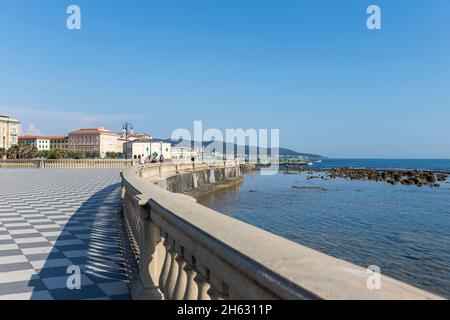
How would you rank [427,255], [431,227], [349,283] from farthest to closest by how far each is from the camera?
[431,227], [427,255], [349,283]

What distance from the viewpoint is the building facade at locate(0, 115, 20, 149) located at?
104 metres

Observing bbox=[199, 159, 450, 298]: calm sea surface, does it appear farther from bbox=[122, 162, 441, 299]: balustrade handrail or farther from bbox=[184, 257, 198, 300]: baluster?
bbox=[184, 257, 198, 300]: baluster

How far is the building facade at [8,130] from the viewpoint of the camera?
10355 centimetres

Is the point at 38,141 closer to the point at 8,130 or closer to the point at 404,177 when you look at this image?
the point at 8,130

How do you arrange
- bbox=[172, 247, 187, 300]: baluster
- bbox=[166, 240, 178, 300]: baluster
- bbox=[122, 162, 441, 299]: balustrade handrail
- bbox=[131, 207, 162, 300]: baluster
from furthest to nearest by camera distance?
bbox=[131, 207, 162, 300]: baluster → bbox=[166, 240, 178, 300]: baluster → bbox=[172, 247, 187, 300]: baluster → bbox=[122, 162, 441, 299]: balustrade handrail

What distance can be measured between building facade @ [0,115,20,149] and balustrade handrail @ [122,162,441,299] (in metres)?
112

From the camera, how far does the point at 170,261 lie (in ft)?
10.8

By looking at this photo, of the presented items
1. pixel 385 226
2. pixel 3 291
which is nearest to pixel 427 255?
pixel 385 226

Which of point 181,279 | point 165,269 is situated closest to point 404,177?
point 165,269

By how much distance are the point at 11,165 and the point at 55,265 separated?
42.7 meters

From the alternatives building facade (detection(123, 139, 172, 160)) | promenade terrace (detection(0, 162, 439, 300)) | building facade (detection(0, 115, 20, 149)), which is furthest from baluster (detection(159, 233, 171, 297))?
building facade (detection(0, 115, 20, 149))
